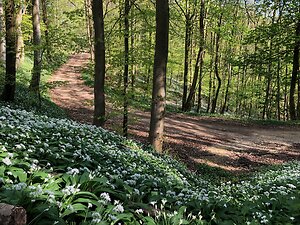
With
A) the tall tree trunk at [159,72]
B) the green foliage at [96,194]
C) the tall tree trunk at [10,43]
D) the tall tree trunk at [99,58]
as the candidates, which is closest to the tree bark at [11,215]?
the green foliage at [96,194]

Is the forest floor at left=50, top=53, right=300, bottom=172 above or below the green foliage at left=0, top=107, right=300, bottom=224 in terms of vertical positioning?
below

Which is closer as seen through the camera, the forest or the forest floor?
the forest

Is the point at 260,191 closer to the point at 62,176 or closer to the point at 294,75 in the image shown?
the point at 62,176

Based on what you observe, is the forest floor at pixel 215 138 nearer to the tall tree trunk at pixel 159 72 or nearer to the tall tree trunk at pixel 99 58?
the tall tree trunk at pixel 99 58

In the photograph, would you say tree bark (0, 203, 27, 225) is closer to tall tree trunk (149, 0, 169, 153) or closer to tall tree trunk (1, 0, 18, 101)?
tall tree trunk (149, 0, 169, 153)

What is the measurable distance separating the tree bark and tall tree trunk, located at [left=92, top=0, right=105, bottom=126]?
10.5 m

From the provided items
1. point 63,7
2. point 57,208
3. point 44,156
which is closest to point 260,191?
point 44,156

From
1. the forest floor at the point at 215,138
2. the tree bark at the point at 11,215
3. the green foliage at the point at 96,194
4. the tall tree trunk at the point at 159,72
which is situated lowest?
the forest floor at the point at 215,138

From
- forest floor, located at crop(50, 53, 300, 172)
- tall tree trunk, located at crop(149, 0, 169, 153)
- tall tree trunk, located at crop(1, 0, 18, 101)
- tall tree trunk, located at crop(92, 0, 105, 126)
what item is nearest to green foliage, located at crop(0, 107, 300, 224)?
tall tree trunk, located at crop(149, 0, 169, 153)

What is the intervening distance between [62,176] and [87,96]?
28.2m

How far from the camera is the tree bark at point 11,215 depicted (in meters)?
2.77

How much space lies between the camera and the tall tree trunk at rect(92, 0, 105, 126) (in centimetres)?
1295

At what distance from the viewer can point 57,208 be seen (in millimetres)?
3367

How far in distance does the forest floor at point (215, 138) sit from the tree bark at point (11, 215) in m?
11.0
